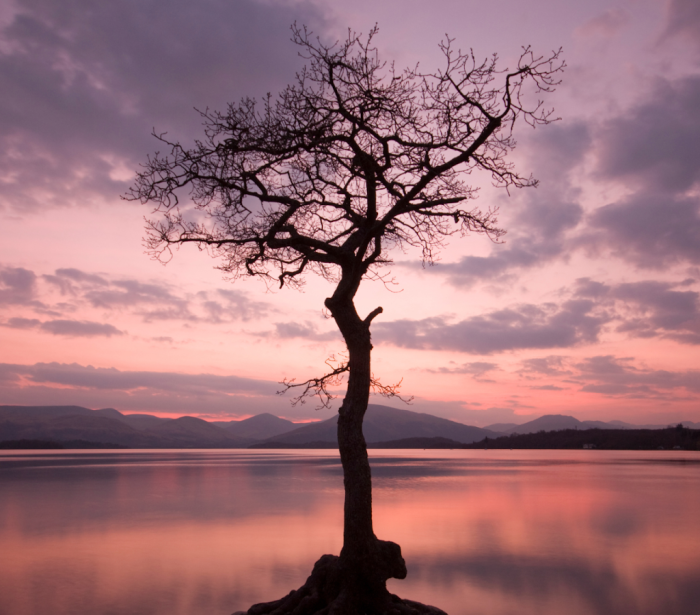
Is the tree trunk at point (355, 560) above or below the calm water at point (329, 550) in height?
above

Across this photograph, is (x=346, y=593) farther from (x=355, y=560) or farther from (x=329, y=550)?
(x=329, y=550)

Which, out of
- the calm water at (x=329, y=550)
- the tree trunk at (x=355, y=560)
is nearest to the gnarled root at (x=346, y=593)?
the tree trunk at (x=355, y=560)

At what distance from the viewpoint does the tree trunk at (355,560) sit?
8.66 metres

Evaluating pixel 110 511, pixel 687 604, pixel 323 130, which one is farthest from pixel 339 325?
pixel 110 511

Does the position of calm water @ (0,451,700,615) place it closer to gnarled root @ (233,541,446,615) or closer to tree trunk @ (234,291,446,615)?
gnarled root @ (233,541,446,615)

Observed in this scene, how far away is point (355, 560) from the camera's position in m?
8.77

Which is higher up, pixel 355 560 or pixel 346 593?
pixel 355 560

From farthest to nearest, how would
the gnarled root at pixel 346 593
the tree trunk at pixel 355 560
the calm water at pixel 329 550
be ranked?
the calm water at pixel 329 550 < the tree trunk at pixel 355 560 < the gnarled root at pixel 346 593

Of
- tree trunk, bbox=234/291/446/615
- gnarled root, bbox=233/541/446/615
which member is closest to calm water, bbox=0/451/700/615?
gnarled root, bbox=233/541/446/615

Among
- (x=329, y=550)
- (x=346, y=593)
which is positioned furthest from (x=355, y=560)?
(x=329, y=550)

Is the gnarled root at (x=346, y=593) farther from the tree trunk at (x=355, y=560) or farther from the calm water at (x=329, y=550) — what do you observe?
the calm water at (x=329, y=550)

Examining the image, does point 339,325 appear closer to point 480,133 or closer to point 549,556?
point 480,133

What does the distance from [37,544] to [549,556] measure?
17958 millimetres

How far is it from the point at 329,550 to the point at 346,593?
11.4 metres
